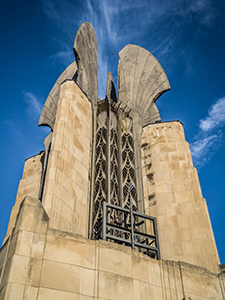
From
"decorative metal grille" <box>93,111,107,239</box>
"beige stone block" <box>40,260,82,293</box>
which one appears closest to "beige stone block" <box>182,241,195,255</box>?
"decorative metal grille" <box>93,111,107,239</box>

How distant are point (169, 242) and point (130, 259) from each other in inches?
258

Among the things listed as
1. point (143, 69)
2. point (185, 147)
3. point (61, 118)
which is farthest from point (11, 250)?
point (143, 69)

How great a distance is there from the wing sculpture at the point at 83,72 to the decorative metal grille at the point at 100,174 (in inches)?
96.9

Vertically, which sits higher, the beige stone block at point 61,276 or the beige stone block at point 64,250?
the beige stone block at point 64,250

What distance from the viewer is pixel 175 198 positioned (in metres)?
20.6

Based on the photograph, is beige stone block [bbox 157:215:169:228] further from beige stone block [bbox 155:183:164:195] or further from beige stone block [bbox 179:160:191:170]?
beige stone block [bbox 179:160:191:170]

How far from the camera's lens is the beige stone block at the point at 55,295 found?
10594 millimetres

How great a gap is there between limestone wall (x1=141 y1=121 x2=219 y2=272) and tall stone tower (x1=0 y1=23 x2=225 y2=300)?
0.06 m

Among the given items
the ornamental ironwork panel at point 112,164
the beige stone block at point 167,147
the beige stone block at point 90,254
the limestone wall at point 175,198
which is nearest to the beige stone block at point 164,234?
the limestone wall at point 175,198

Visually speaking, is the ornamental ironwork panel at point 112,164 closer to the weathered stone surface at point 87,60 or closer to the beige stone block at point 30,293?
the weathered stone surface at point 87,60

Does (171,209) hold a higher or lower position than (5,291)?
higher

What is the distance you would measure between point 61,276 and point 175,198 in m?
10.9

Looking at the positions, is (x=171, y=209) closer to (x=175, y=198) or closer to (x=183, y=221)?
(x=175, y=198)

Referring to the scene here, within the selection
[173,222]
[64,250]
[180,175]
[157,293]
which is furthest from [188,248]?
[64,250]
